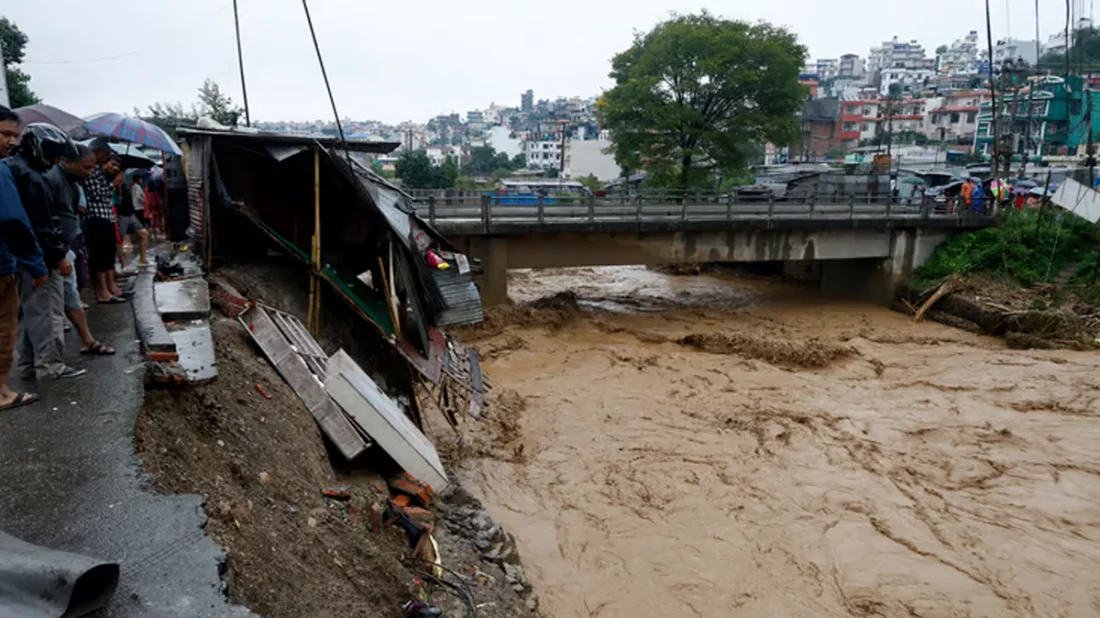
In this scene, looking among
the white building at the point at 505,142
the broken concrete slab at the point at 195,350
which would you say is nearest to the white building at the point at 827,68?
the white building at the point at 505,142

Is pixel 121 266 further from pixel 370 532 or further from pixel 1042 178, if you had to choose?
pixel 1042 178

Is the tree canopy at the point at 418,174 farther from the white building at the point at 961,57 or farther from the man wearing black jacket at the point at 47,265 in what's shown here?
the white building at the point at 961,57

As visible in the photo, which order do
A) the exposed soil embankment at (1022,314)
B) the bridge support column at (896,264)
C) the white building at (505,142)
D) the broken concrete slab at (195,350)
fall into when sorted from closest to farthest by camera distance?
the broken concrete slab at (195,350), the exposed soil embankment at (1022,314), the bridge support column at (896,264), the white building at (505,142)

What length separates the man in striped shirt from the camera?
6.04 metres

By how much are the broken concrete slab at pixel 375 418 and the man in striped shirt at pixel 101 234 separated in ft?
8.33

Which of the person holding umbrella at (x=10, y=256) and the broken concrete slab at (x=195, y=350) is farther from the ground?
the person holding umbrella at (x=10, y=256)

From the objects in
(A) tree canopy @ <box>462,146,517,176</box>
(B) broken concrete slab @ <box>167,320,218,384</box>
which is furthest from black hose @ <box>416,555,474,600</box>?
(A) tree canopy @ <box>462,146,517,176</box>

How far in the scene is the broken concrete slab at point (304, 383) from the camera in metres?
5.54

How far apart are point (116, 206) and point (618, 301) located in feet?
48.4

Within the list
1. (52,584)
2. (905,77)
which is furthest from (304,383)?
(905,77)

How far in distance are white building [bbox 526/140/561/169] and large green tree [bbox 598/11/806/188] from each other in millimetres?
50603

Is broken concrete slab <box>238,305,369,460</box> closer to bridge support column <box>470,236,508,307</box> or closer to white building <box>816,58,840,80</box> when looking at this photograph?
bridge support column <box>470,236,508,307</box>

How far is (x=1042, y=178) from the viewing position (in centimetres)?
3262

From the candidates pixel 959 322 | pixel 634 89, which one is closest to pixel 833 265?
pixel 959 322
